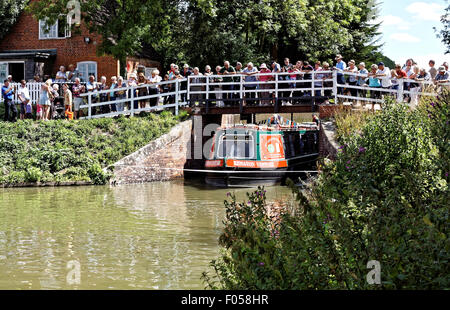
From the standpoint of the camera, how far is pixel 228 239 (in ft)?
22.9

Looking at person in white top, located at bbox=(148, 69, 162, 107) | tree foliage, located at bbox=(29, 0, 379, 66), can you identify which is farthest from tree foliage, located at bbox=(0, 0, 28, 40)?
person in white top, located at bbox=(148, 69, 162, 107)

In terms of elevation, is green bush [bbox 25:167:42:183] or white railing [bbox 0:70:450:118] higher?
white railing [bbox 0:70:450:118]

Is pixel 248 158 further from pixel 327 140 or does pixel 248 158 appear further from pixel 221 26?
pixel 221 26

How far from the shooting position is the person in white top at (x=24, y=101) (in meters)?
25.1

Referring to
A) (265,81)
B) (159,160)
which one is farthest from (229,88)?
(159,160)

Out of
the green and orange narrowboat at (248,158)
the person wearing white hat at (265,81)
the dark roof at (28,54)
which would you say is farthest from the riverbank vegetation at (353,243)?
the dark roof at (28,54)

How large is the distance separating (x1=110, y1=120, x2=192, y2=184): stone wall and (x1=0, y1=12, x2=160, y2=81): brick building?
10220mm

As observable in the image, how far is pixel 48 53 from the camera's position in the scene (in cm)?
3462

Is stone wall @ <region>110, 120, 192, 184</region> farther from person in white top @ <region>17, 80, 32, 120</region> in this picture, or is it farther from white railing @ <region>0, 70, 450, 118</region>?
person in white top @ <region>17, 80, 32, 120</region>

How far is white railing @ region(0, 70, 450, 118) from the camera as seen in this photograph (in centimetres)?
2342
